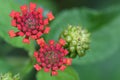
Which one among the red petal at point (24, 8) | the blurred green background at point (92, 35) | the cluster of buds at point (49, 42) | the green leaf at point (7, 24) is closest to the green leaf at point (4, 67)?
the blurred green background at point (92, 35)

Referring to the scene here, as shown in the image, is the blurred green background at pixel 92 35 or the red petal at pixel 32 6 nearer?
the red petal at pixel 32 6

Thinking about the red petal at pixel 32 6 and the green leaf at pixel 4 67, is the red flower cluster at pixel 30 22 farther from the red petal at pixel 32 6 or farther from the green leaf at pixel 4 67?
the green leaf at pixel 4 67

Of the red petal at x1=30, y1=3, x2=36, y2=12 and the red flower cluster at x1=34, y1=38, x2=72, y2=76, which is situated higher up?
the red petal at x1=30, y1=3, x2=36, y2=12

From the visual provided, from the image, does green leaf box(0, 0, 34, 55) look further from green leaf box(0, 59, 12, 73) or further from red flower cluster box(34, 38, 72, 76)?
green leaf box(0, 59, 12, 73)

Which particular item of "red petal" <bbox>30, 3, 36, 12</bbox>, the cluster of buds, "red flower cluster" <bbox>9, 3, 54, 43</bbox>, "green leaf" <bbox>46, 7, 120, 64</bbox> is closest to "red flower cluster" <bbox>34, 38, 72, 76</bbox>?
the cluster of buds

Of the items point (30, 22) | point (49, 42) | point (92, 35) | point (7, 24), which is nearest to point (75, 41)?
point (49, 42)

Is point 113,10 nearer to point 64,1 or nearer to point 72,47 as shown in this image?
point 64,1

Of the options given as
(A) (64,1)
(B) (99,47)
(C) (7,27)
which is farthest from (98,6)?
(C) (7,27)
